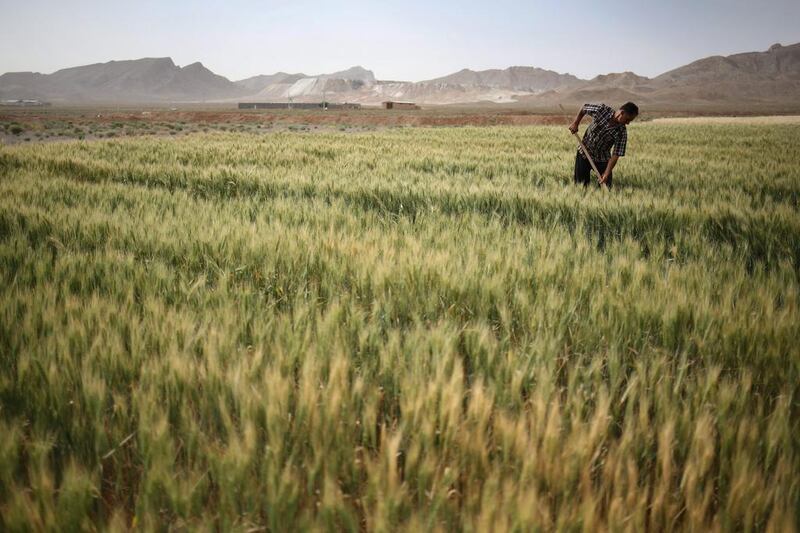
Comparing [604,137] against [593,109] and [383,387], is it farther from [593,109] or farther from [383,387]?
[383,387]

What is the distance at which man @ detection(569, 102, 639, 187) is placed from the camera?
675 cm

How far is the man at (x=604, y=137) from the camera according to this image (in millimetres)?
6754

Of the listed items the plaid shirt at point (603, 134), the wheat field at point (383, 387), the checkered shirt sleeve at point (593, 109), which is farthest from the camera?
the checkered shirt sleeve at point (593, 109)

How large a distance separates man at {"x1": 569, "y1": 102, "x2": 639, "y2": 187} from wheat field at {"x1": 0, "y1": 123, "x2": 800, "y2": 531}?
376cm

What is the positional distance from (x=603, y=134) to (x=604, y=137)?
56mm

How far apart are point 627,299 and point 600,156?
6.30 meters

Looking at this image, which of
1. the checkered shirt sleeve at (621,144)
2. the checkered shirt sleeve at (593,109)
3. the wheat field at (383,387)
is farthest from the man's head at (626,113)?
the wheat field at (383,387)

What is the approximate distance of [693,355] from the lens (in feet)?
6.19

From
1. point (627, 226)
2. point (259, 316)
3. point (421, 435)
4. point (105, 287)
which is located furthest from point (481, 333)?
point (627, 226)

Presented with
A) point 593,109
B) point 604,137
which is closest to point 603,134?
point 604,137

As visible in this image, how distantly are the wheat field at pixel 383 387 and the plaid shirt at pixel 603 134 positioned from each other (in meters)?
4.02

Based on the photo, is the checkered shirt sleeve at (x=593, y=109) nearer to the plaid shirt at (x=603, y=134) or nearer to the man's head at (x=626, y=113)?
the plaid shirt at (x=603, y=134)

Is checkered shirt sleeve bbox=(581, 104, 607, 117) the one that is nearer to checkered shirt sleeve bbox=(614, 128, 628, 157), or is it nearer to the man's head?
the man's head

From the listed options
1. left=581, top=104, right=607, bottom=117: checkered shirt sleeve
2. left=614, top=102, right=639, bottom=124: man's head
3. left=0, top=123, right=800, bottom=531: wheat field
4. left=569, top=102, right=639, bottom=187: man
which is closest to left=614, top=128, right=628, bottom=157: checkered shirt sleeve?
left=569, top=102, right=639, bottom=187: man
